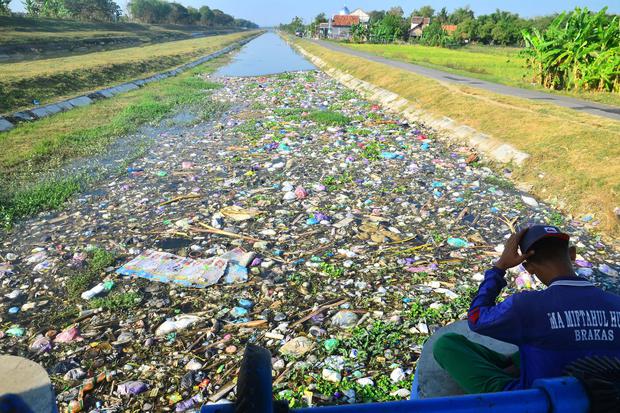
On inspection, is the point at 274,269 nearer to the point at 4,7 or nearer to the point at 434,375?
the point at 434,375

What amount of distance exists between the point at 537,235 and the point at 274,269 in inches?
107

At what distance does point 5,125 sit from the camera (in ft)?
31.3

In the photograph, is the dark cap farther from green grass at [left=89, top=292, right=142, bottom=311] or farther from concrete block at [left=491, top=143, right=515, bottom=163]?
concrete block at [left=491, top=143, right=515, bottom=163]

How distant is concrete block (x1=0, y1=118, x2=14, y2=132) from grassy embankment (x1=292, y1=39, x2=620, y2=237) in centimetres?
1052

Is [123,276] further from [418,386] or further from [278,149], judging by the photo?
[278,149]

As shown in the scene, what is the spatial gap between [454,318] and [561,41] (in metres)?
15.7

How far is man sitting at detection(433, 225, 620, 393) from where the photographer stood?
1.57m

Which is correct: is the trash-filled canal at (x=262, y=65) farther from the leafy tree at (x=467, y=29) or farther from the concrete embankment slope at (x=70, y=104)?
the leafy tree at (x=467, y=29)

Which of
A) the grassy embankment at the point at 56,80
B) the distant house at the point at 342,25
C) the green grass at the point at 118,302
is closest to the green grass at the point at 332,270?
the green grass at the point at 118,302

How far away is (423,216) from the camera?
5383 mm

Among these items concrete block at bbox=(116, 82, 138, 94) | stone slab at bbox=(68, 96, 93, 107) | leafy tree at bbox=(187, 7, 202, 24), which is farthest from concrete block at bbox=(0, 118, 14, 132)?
leafy tree at bbox=(187, 7, 202, 24)

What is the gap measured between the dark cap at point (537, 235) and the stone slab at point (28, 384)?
2.15m

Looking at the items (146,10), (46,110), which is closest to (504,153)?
(46,110)

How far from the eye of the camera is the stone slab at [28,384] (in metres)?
1.67
